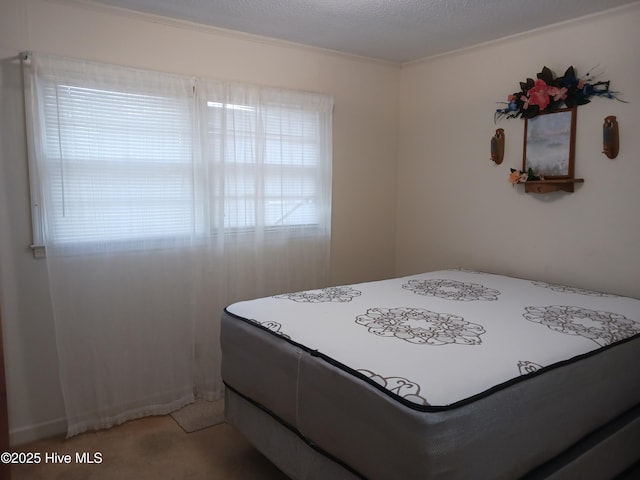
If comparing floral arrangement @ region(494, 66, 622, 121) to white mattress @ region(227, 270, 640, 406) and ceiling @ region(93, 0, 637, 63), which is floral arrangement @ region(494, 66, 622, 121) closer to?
ceiling @ region(93, 0, 637, 63)

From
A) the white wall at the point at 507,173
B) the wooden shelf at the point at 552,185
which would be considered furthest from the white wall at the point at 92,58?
the wooden shelf at the point at 552,185

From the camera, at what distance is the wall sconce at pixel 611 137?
2607 millimetres

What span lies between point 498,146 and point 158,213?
2297 mm

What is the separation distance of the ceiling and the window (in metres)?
0.37

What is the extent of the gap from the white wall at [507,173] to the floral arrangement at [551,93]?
0.18 feet

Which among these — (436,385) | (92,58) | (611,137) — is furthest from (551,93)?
(92,58)

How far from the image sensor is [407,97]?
3852 millimetres

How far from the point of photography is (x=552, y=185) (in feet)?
9.43

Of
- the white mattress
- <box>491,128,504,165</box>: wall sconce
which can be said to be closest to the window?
the white mattress

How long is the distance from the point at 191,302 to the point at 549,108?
257 centimetres

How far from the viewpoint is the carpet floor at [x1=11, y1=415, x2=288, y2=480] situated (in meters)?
2.20

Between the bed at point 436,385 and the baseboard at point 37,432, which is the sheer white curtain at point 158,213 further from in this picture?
the bed at point 436,385

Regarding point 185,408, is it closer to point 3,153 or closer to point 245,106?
point 3,153

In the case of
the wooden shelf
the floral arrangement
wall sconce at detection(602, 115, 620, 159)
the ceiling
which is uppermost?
the ceiling
